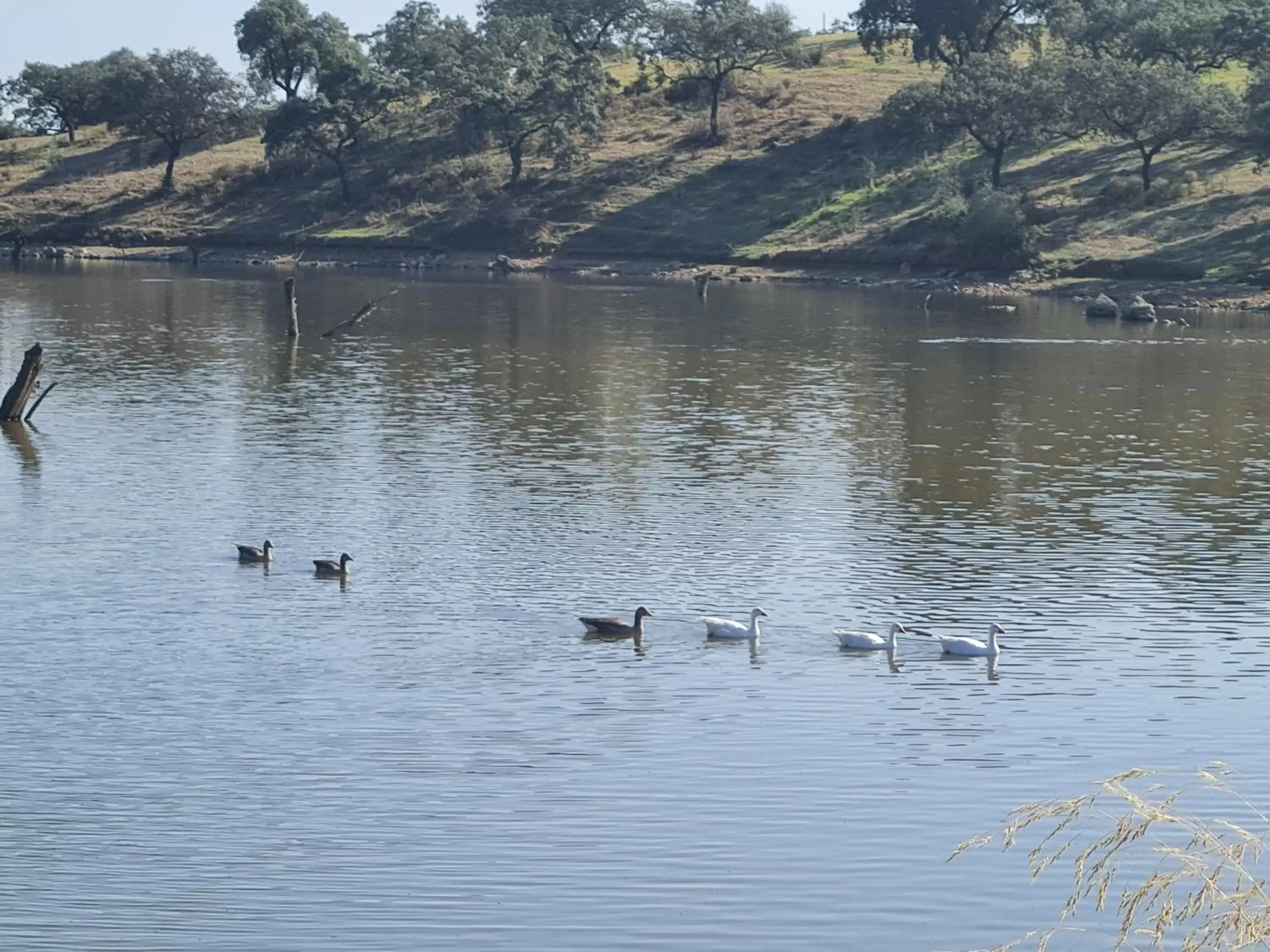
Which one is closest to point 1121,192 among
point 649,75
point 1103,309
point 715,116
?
point 1103,309

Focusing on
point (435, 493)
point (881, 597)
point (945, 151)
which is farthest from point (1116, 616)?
point (945, 151)

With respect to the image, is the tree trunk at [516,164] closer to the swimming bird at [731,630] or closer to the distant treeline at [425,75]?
the distant treeline at [425,75]

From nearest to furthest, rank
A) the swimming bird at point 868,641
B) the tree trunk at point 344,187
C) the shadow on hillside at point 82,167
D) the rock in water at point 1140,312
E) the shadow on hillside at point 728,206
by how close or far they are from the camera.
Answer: the swimming bird at point 868,641
the rock in water at point 1140,312
the shadow on hillside at point 728,206
the tree trunk at point 344,187
the shadow on hillside at point 82,167

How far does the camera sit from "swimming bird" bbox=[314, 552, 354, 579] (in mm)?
34625

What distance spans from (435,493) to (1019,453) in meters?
16.5

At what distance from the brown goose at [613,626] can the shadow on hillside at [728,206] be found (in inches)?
3651

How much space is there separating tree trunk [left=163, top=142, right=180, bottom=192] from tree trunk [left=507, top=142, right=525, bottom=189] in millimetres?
27336

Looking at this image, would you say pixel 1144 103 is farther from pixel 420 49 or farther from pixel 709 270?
pixel 420 49

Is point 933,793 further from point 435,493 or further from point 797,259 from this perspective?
point 797,259

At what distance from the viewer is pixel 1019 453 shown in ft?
168

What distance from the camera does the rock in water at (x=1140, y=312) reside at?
305 feet

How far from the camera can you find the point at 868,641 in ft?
97.8

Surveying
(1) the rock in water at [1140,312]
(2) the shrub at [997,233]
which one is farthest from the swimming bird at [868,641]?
(2) the shrub at [997,233]

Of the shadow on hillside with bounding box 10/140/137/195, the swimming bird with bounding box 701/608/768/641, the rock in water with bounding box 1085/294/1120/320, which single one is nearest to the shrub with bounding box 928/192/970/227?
the rock in water with bounding box 1085/294/1120/320
